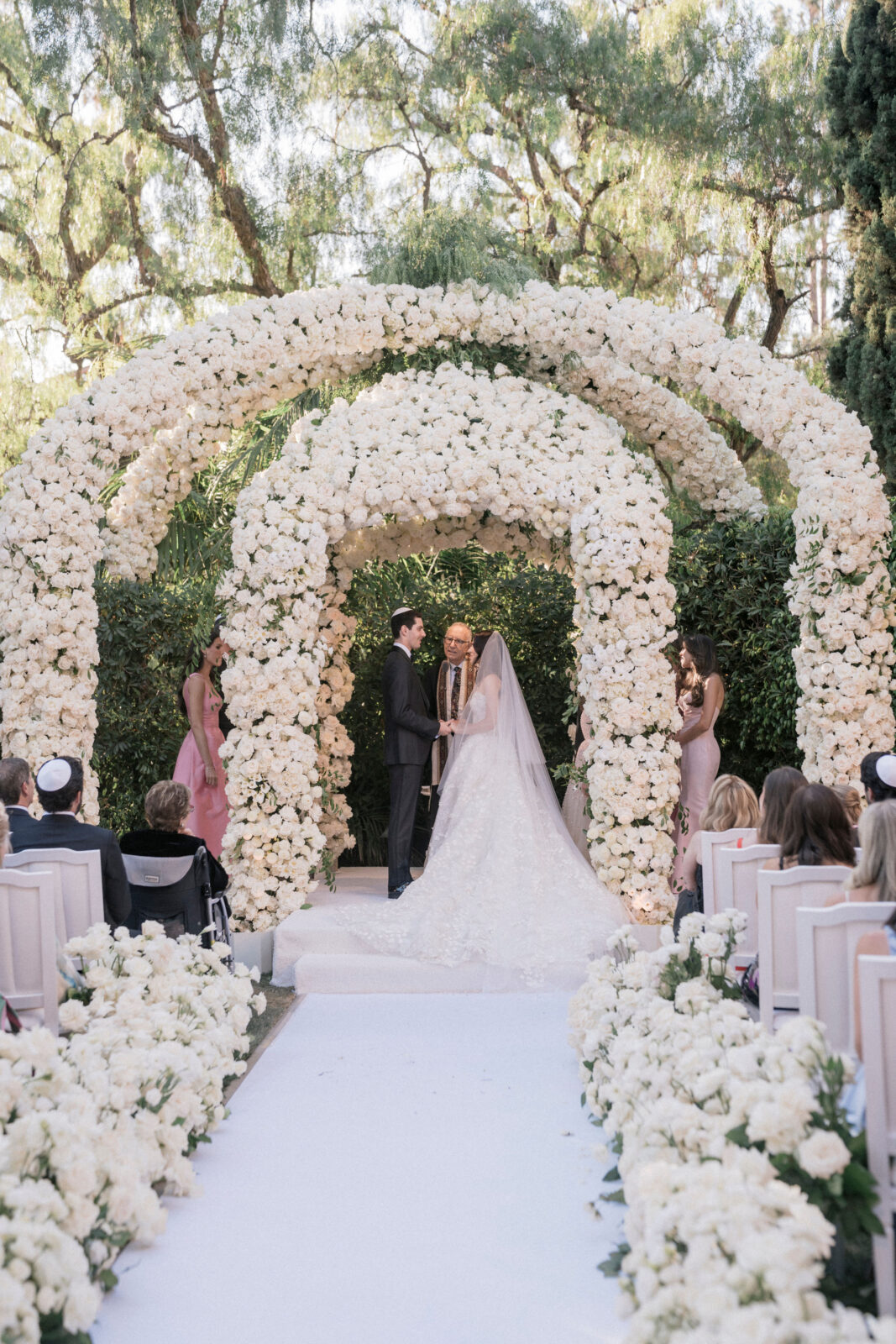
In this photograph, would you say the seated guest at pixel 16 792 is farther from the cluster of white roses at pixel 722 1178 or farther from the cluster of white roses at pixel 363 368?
the cluster of white roses at pixel 722 1178

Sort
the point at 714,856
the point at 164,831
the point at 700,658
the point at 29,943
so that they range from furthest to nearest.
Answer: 1. the point at 700,658
2. the point at 164,831
3. the point at 714,856
4. the point at 29,943

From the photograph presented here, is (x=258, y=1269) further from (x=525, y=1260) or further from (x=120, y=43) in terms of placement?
(x=120, y=43)

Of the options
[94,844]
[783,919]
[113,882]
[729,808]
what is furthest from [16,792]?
[783,919]

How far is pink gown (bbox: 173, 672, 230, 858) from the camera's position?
27.2 ft

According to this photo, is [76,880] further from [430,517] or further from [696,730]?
[696,730]

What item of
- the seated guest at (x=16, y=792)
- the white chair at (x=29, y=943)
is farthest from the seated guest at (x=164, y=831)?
the white chair at (x=29, y=943)

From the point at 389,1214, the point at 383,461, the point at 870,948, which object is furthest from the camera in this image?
the point at 383,461

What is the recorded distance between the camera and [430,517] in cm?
745

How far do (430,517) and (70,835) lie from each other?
128 inches

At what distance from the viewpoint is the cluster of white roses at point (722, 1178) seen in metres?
2.33

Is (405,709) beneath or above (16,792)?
above

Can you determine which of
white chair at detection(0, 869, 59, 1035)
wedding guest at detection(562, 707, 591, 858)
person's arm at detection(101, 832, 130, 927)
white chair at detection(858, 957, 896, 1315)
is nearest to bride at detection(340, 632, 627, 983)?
wedding guest at detection(562, 707, 591, 858)

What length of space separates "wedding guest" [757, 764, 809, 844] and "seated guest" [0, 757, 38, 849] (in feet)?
9.78

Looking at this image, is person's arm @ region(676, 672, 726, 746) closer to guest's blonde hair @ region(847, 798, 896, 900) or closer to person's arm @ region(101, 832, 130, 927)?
person's arm @ region(101, 832, 130, 927)
